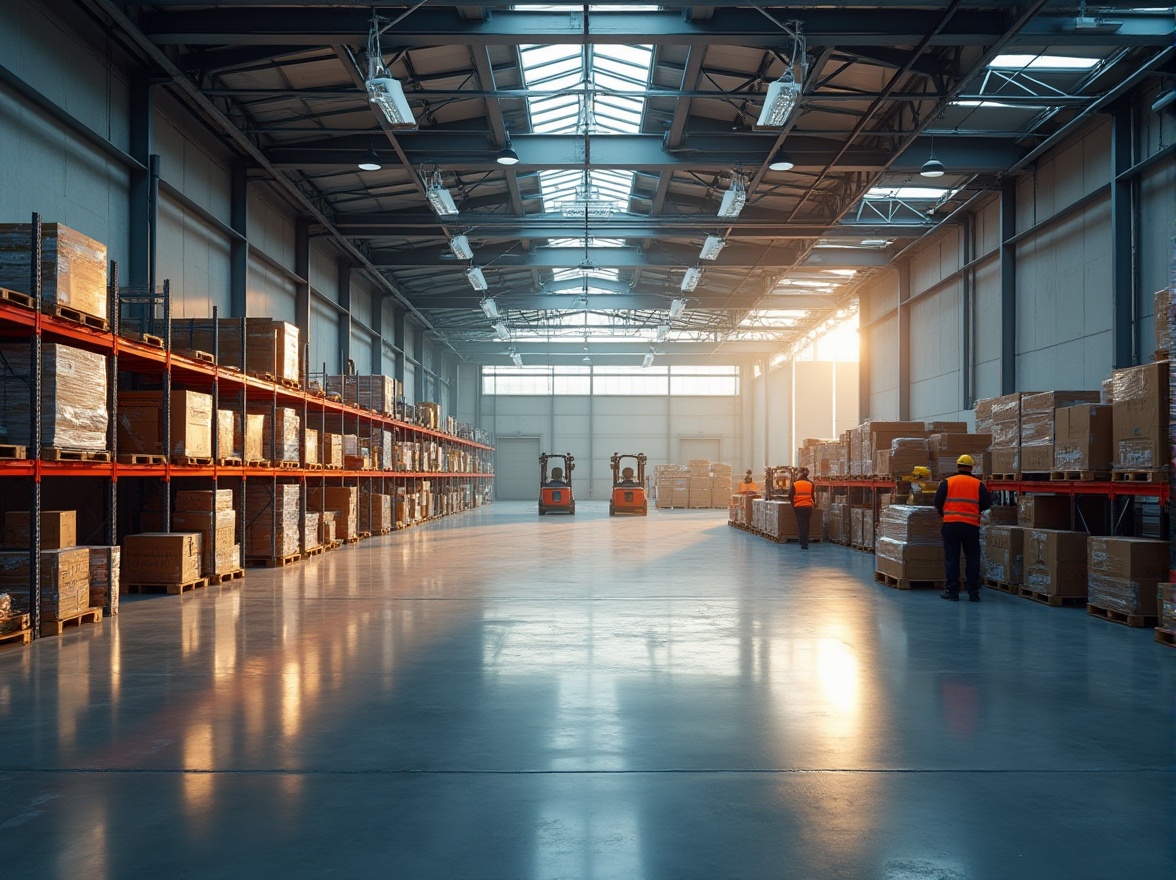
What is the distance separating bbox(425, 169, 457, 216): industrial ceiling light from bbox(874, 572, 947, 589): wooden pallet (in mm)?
9071

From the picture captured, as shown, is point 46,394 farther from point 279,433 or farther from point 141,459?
point 279,433

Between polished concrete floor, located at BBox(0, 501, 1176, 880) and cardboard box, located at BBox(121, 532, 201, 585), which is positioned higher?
cardboard box, located at BBox(121, 532, 201, 585)

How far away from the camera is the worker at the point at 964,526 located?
8734mm

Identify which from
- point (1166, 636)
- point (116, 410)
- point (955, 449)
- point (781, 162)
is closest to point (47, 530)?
point (116, 410)

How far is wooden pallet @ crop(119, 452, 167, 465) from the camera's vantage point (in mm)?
8031

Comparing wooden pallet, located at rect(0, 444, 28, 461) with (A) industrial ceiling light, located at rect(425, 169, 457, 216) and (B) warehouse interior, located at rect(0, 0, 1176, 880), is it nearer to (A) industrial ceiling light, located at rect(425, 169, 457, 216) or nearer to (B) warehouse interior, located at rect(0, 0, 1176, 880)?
(B) warehouse interior, located at rect(0, 0, 1176, 880)

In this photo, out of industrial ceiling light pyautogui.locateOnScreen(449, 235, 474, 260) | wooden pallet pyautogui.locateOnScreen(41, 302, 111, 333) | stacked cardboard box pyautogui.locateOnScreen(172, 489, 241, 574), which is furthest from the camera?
industrial ceiling light pyautogui.locateOnScreen(449, 235, 474, 260)

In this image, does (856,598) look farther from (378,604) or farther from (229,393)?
(229,393)

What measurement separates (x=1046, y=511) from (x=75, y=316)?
9331 millimetres

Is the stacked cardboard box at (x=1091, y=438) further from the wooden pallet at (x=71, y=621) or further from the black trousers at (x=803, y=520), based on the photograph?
the wooden pallet at (x=71, y=621)

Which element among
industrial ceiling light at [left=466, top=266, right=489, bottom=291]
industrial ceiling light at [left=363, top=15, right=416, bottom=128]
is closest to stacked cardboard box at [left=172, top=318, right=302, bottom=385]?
industrial ceiling light at [left=363, top=15, right=416, bottom=128]

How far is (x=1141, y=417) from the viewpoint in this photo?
24.6ft

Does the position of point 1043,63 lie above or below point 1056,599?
above

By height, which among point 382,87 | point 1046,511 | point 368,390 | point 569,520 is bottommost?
point 569,520
